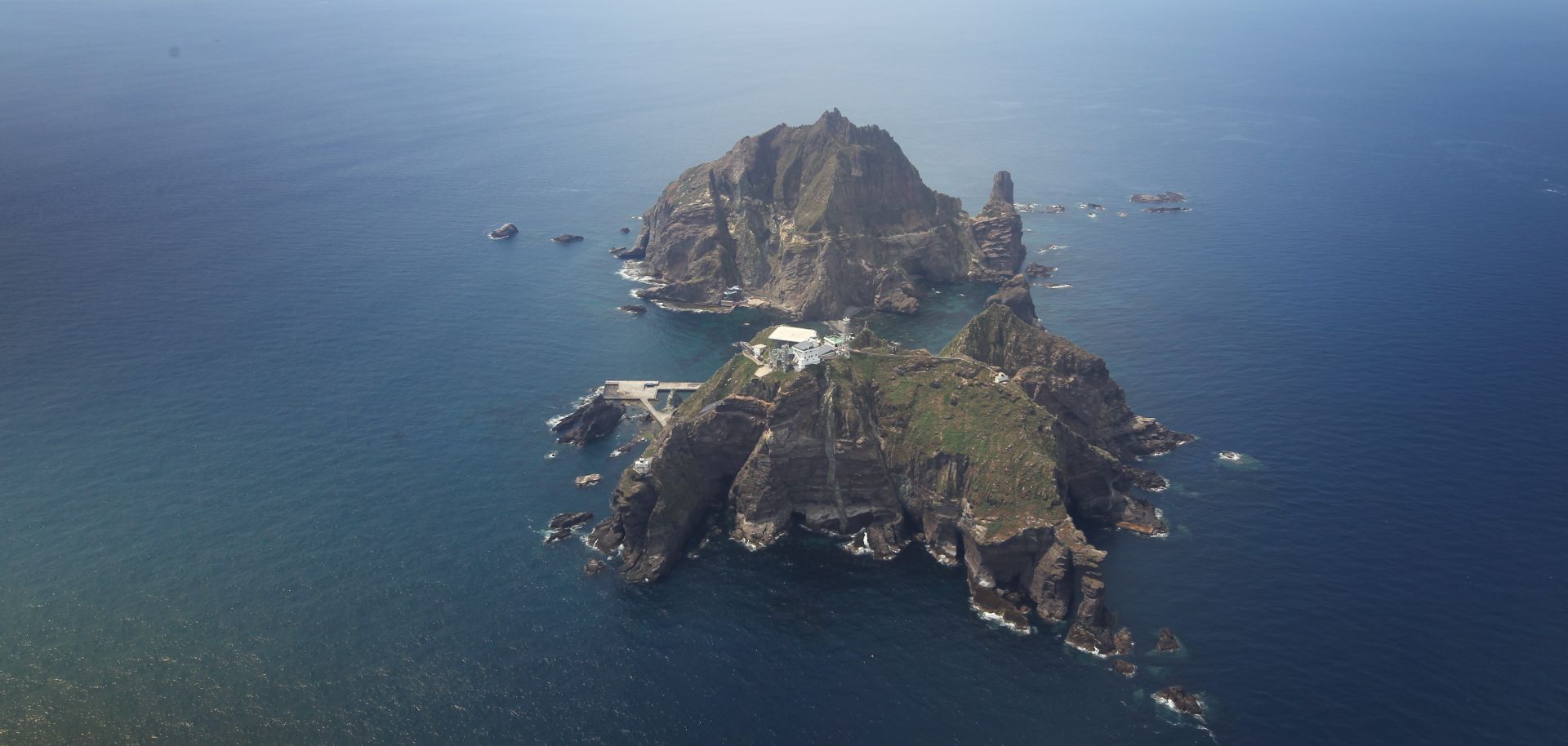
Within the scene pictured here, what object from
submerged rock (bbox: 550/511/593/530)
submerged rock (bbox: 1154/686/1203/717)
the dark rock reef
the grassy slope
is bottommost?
submerged rock (bbox: 1154/686/1203/717)

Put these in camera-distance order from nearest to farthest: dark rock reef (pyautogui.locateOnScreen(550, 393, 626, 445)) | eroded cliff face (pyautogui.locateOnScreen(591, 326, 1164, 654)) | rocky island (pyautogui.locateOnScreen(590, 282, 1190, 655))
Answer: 1. rocky island (pyautogui.locateOnScreen(590, 282, 1190, 655))
2. eroded cliff face (pyautogui.locateOnScreen(591, 326, 1164, 654))
3. dark rock reef (pyautogui.locateOnScreen(550, 393, 626, 445))

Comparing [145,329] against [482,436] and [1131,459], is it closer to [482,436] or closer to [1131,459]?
[482,436]

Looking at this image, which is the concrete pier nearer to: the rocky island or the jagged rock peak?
the rocky island

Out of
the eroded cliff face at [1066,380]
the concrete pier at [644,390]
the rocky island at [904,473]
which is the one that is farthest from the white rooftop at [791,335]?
the concrete pier at [644,390]

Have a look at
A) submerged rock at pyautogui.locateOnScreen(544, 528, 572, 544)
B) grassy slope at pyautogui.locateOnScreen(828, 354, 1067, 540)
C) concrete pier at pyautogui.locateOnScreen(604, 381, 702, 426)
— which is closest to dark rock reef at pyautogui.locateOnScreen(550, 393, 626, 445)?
concrete pier at pyautogui.locateOnScreen(604, 381, 702, 426)

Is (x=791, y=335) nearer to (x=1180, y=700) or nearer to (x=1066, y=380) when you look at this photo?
(x=1066, y=380)

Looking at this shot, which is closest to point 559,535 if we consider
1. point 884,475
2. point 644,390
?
point 884,475

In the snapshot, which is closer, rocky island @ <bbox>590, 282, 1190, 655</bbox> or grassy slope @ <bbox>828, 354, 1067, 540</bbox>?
rocky island @ <bbox>590, 282, 1190, 655</bbox>
